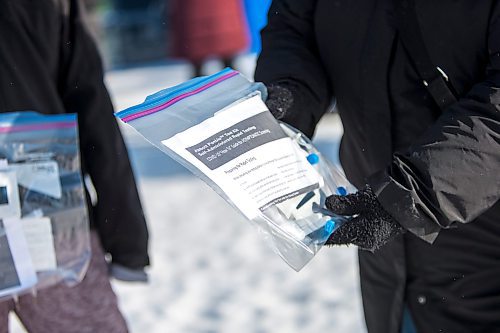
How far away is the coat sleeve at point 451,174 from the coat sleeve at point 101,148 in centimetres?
85

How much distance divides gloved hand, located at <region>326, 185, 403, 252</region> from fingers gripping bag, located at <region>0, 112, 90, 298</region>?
2.12ft

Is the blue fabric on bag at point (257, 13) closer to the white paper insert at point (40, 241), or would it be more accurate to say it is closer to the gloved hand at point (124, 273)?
the gloved hand at point (124, 273)

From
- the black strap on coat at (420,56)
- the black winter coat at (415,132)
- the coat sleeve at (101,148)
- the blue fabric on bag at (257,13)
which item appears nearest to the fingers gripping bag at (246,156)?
the black winter coat at (415,132)

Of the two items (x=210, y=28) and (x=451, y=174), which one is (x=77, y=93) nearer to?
(x=451, y=174)

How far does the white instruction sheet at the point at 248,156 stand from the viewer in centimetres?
135

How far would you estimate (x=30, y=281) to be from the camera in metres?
1.64

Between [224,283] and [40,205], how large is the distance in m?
1.81

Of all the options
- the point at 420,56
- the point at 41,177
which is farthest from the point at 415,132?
the point at 41,177

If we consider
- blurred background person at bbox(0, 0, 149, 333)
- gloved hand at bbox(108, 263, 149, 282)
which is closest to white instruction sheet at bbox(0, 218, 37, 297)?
blurred background person at bbox(0, 0, 149, 333)

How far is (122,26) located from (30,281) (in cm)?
1004

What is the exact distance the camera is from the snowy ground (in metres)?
3.00

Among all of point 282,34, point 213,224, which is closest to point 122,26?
point 213,224

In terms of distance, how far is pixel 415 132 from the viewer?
157 cm

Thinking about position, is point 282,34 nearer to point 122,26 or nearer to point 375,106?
point 375,106
